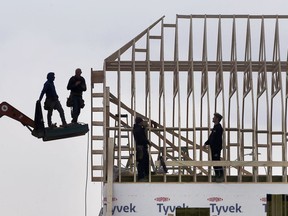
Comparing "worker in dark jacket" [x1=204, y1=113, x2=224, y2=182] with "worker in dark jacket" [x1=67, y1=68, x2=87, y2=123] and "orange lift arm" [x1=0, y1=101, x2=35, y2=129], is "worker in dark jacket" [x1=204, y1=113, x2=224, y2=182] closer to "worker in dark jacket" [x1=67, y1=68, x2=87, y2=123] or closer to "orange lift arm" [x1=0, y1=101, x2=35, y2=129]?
"worker in dark jacket" [x1=67, y1=68, x2=87, y2=123]

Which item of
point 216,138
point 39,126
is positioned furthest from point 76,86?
point 216,138

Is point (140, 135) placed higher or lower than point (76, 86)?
lower

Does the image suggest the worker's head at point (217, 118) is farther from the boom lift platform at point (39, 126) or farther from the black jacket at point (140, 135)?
the boom lift platform at point (39, 126)

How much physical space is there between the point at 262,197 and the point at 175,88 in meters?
5.39

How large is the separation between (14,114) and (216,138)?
17.5 ft

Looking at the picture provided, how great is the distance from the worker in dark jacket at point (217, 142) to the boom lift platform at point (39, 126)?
3.74 m

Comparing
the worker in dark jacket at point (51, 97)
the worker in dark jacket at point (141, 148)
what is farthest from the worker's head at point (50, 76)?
the worker in dark jacket at point (141, 148)

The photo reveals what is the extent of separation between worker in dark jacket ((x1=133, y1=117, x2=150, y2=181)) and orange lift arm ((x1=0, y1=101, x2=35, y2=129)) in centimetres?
302

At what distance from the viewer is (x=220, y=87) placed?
30344 millimetres

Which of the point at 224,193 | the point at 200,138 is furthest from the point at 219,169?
the point at 200,138

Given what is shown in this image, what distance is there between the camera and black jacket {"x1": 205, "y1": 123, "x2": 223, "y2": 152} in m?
27.7

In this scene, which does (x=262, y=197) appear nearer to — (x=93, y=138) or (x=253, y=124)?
(x=253, y=124)

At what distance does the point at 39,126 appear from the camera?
997 inches

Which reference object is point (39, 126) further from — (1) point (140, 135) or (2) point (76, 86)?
(1) point (140, 135)
